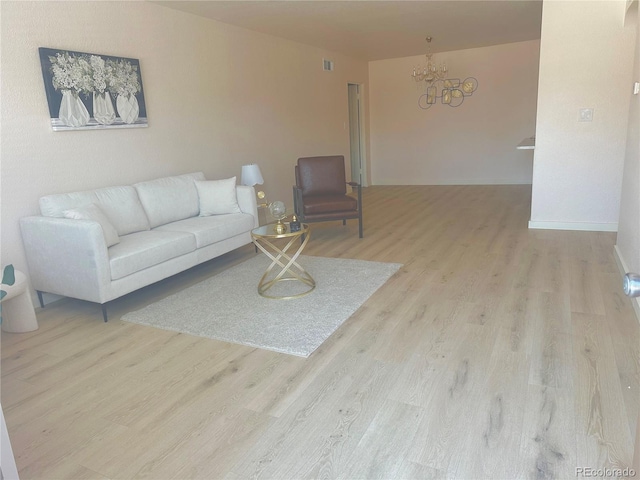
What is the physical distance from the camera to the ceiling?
4598mm

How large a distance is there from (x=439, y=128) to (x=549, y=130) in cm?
420

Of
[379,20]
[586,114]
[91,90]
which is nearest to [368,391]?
[91,90]

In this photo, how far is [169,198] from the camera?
420 centimetres

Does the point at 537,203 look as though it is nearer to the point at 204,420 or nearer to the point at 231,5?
the point at 231,5

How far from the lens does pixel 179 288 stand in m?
3.80

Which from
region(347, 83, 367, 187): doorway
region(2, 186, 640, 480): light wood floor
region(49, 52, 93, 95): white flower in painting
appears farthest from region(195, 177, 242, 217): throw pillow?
region(347, 83, 367, 187): doorway

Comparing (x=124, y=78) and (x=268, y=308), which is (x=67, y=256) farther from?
(x=124, y=78)

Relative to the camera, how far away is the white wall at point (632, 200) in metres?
3.20

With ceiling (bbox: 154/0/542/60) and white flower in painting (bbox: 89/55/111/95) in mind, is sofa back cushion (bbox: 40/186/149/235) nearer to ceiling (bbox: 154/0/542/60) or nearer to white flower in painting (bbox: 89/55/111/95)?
white flower in painting (bbox: 89/55/111/95)

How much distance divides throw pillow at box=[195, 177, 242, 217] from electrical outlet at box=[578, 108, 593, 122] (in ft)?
11.9

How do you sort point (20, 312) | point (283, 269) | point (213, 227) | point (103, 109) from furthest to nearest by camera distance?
point (213, 227) < point (103, 109) < point (283, 269) < point (20, 312)

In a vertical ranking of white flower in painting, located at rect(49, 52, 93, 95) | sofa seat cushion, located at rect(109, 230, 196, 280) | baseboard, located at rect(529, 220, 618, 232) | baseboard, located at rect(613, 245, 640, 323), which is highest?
white flower in painting, located at rect(49, 52, 93, 95)

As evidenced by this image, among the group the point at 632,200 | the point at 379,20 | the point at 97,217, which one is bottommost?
the point at 632,200

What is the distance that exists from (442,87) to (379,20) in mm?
3651
